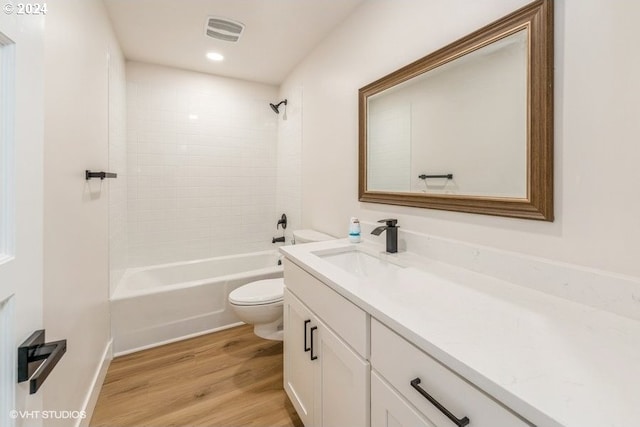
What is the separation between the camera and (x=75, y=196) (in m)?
1.31

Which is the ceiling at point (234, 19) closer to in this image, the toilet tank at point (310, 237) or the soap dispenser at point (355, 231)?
the soap dispenser at point (355, 231)

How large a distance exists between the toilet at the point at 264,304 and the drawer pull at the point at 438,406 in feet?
4.51

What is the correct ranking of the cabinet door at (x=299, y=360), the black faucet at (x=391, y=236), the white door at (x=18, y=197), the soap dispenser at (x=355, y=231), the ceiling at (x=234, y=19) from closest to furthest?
the white door at (x=18, y=197), the cabinet door at (x=299, y=360), the black faucet at (x=391, y=236), the soap dispenser at (x=355, y=231), the ceiling at (x=234, y=19)

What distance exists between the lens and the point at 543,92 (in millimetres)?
903

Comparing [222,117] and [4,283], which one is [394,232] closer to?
[4,283]

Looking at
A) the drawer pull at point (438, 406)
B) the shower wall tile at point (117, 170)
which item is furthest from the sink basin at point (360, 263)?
the shower wall tile at point (117, 170)

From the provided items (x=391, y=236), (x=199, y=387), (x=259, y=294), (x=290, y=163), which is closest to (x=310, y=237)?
(x=259, y=294)

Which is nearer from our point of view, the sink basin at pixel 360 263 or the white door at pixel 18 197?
the white door at pixel 18 197

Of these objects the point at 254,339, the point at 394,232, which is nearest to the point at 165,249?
the point at 254,339

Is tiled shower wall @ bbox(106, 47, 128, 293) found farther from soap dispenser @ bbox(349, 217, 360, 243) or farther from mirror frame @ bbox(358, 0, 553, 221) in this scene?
mirror frame @ bbox(358, 0, 553, 221)

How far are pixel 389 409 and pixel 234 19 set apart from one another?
2.34 metres

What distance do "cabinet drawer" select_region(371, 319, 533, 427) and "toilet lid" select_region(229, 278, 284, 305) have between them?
119cm

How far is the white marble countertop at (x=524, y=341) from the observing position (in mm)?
480

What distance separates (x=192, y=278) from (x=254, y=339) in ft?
3.54
